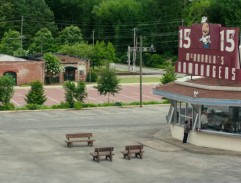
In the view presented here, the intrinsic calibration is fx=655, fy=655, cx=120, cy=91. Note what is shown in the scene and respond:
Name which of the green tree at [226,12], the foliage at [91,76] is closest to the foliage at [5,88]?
the foliage at [91,76]

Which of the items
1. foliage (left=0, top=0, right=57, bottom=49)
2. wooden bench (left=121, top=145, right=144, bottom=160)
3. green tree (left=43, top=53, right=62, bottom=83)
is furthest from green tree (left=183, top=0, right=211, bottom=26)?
wooden bench (left=121, top=145, right=144, bottom=160)

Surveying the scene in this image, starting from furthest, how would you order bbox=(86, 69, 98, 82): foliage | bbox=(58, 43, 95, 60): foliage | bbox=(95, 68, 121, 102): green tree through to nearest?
bbox=(58, 43, 95, 60): foliage < bbox=(86, 69, 98, 82): foliage < bbox=(95, 68, 121, 102): green tree

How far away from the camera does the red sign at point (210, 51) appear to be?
1365 inches

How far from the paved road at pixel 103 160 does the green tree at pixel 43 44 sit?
196ft

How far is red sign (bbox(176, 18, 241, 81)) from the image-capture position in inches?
1365

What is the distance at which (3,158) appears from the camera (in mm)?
32219

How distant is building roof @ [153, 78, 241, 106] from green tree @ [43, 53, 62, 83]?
41.4 meters

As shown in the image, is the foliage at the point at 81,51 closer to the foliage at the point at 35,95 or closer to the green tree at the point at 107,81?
the green tree at the point at 107,81

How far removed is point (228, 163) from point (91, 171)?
680 cm

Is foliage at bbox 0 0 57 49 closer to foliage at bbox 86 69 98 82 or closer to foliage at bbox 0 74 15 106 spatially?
foliage at bbox 86 69 98 82

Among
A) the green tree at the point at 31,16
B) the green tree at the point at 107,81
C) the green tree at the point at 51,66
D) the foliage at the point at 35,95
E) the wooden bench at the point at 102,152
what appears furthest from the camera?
the green tree at the point at 31,16

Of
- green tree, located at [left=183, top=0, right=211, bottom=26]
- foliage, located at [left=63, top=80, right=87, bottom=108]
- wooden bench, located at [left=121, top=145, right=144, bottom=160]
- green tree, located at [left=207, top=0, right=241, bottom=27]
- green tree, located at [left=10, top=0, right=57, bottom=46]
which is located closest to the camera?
wooden bench, located at [left=121, top=145, right=144, bottom=160]

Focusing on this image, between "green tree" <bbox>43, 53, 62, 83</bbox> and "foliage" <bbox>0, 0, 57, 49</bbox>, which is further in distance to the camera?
"foliage" <bbox>0, 0, 57, 49</bbox>

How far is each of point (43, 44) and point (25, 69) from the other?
30.3 metres
